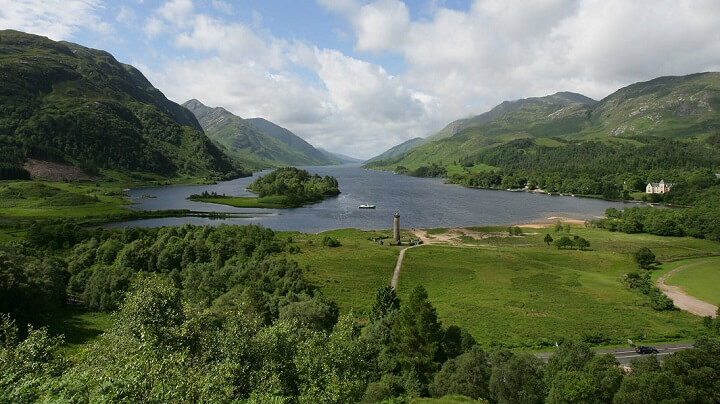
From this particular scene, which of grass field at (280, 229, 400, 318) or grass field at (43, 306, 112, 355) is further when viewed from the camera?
grass field at (280, 229, 400, 318)

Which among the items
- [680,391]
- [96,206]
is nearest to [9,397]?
[680,391]

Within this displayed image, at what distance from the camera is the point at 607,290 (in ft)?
234

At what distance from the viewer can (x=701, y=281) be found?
254ft

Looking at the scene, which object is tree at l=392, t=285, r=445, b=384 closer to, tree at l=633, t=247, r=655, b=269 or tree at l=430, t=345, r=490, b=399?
tree at l=430, t=345, r=490, b=399

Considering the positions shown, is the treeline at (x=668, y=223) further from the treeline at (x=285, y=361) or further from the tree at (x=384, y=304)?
the tree at (x=384, y=304)

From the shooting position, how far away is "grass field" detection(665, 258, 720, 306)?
69.2 m

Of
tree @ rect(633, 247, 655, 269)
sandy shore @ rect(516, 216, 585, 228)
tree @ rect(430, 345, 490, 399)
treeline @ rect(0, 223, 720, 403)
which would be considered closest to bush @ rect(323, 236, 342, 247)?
treeline @ rect(0, 223, 720, 403)

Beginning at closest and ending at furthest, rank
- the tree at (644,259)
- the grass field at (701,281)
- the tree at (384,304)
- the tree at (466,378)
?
the tree at (466,378) < the tree at (384,304) < the grass field at (701,281) < the tree at (644,259)

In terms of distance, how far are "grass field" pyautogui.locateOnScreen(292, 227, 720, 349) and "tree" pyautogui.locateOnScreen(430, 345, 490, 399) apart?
1504 cm

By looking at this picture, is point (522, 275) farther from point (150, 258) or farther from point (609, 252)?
point (150, 258)

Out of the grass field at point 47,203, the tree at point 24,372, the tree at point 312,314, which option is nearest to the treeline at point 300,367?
the tree at point 24,372

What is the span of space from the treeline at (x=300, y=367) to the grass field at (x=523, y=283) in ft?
48.6

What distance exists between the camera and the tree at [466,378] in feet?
110

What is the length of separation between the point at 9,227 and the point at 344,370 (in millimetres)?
134174
